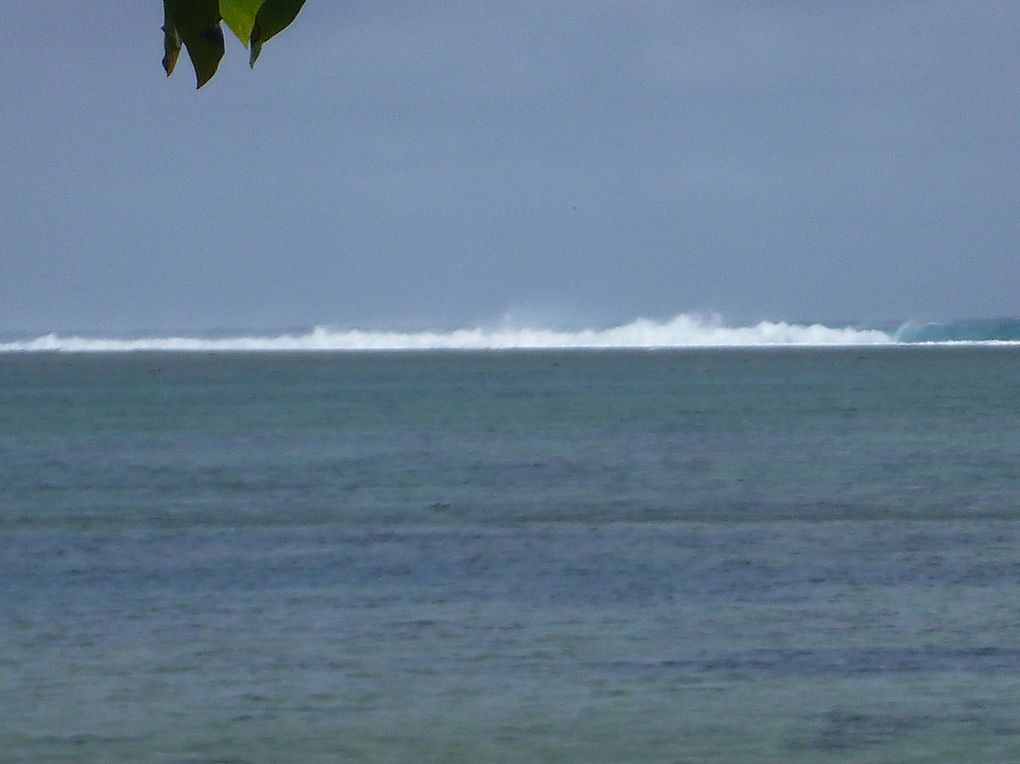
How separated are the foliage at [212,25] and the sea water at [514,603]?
7.36m

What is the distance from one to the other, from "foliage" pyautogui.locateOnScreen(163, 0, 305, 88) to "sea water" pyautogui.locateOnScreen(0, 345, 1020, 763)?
24.1 ft

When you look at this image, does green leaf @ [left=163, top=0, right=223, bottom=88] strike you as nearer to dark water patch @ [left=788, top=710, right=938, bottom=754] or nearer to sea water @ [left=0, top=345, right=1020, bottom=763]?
sea water @ [left=0, top=345, right=1020, bottom=763]

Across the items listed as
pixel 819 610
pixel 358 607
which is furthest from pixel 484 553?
pixel 819 610

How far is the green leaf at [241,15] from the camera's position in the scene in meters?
1.11

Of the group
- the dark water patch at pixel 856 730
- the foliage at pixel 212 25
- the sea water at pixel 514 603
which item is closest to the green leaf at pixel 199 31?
the foliage at pixel 212 25

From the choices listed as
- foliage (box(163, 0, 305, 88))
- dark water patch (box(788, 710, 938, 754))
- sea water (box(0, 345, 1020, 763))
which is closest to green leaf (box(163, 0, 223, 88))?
foliage (box(163, 0, 305, 88))

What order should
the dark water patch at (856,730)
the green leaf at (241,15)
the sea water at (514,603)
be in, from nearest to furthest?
1. the green leaf at (241,15)
2. the dark water patch at (856,730)
3. the sea water at (514,603)

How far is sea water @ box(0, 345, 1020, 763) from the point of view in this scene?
8695mm

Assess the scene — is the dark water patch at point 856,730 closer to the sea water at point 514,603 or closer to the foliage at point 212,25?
the sea water at point 514,603

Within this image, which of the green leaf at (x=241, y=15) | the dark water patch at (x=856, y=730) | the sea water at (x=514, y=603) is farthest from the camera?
the sea water at (x=514, y=603)

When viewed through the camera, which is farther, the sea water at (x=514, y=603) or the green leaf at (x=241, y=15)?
the sea water at (x=514, y=603)

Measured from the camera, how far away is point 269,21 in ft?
3.69

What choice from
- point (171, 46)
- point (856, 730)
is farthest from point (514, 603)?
point (171, 46)

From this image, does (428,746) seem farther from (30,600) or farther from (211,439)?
(211,439)
